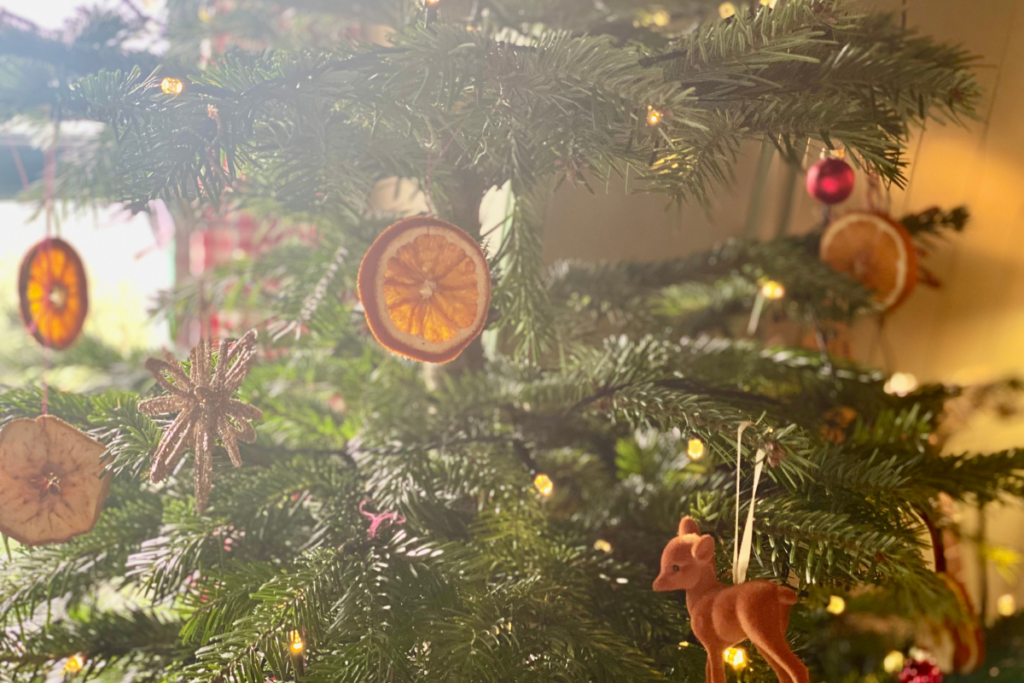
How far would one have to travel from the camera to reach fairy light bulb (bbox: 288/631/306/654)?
0.37m

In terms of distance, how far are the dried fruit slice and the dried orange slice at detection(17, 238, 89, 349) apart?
0.89ft

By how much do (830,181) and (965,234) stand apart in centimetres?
31

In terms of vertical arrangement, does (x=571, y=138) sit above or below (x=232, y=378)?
above

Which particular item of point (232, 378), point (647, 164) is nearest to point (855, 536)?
point (647, 164)

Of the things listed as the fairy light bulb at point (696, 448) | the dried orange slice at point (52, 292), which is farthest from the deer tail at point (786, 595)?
the dried orange slice at point (52, 292)

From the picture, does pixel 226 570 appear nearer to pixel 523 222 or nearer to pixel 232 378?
pixel 232 378

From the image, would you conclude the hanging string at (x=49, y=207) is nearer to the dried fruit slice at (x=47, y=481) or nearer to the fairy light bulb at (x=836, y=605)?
the dried fruit slice at (x=47, y=481)

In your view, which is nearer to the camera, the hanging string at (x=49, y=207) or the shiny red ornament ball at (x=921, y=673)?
the hanging string at (x=49, y=207)

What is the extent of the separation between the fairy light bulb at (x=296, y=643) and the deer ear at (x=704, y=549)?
0.72 feet

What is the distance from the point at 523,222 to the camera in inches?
18.6

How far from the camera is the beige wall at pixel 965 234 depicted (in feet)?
1.91

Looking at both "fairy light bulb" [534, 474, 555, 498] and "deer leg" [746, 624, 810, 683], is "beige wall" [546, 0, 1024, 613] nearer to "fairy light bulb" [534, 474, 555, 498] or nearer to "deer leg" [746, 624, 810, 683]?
"fairy light bulb" [534, 474, 555, 498]

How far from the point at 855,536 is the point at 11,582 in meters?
0.51

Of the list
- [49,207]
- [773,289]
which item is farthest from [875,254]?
[49,207]
